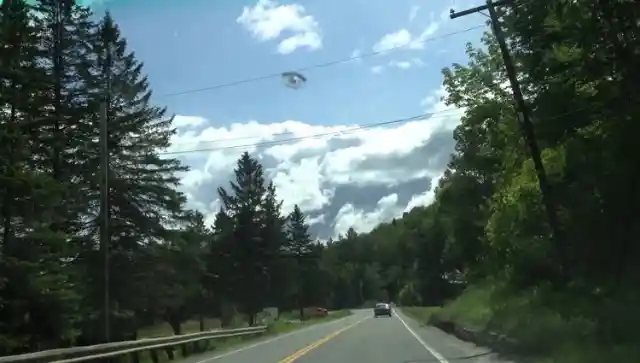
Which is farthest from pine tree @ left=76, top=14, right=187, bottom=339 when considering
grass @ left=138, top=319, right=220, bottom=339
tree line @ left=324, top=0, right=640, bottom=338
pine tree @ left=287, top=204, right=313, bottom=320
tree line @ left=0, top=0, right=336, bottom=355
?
pine tree @ left=287, top=204, right=313, bottom=320

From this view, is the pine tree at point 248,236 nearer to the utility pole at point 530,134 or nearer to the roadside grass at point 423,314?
the roadside grass at point 423,314

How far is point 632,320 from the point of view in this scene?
18.7 metres

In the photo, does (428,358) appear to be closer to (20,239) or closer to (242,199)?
(20,239)

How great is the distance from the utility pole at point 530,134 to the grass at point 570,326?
167 centimetres

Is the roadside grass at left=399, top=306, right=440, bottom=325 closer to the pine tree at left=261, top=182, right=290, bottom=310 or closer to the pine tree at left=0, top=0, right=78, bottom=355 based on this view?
the pine tree at left=261, top=182, right=290, bottom=310

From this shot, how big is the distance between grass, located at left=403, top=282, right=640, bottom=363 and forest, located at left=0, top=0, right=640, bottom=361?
0.09 m

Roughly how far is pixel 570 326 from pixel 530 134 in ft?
21.3

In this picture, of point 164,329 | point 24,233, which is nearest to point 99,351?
point 24,233

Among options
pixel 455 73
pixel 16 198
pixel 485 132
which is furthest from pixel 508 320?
pixel 16 198

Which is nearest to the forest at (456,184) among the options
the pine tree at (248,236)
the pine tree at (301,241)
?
the pine tree at (248,236)

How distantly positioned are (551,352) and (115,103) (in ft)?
99.7

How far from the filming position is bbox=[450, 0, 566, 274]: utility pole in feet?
79.3

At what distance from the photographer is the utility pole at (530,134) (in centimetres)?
2416

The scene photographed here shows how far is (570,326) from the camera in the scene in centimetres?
2139
